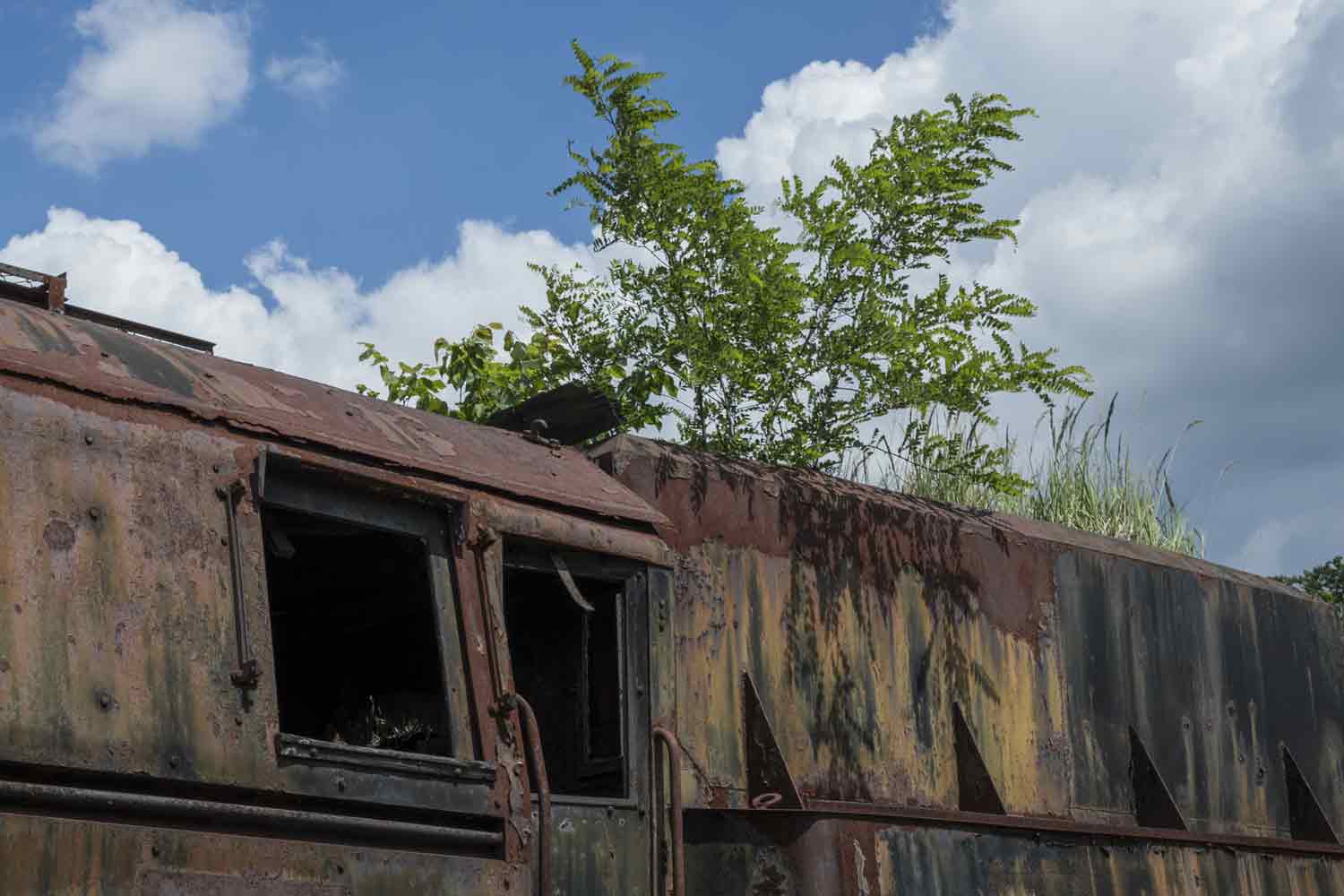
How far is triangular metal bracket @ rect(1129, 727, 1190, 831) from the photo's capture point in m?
8.14

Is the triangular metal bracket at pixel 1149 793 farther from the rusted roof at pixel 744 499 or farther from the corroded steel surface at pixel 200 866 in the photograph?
the corroded steel surface at pixel 200 866

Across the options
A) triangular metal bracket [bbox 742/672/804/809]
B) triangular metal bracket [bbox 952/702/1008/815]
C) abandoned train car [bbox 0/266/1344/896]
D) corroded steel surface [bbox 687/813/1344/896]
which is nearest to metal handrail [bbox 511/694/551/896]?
abandoned train car [bbox 0/266/1344/896]

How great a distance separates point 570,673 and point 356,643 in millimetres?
1842

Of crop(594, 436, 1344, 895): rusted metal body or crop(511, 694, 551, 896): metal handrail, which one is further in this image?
crop(594, 436, 1344, 895): rusted metal body

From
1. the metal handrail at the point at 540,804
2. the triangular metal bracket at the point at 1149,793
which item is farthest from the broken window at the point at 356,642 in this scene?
the triangular metal bracket at the point at 1149,793

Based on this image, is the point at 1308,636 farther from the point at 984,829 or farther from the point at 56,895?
the point at 56,895

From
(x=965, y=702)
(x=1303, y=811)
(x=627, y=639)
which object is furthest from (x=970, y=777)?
(x=1303, y=811)

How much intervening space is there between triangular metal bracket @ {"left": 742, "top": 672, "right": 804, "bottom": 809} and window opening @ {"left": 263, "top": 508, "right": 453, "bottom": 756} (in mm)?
1544

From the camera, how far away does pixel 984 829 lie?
20.6ft

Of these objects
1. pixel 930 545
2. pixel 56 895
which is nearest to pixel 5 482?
pixel 56 895

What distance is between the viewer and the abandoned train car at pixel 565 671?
420 cm

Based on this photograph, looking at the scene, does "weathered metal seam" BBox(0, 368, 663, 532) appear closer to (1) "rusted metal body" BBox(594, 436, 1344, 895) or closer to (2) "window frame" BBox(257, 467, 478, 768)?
(2) "window frame" BBox(257, 467, 478, 768)

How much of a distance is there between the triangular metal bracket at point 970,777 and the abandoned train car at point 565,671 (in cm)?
1

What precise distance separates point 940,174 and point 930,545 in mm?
4537
